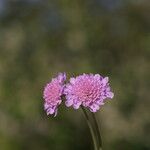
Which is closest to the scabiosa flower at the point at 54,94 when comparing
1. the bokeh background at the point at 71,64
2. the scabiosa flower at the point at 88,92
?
the scabiosa flower at the point at 88,92

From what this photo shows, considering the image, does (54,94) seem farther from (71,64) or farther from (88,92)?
(71,64)

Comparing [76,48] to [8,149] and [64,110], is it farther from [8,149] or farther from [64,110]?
[8,149]

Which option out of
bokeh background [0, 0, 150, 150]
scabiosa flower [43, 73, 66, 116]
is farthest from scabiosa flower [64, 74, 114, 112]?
bokeh background [0, 0, 150, 150]

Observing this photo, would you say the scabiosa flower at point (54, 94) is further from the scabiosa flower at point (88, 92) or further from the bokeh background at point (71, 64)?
the bokeh background at point (71, 64)

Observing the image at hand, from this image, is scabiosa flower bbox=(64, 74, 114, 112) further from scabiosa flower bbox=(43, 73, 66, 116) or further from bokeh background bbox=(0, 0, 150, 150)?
bokeh background bbox=(0, 0, 150, 150)

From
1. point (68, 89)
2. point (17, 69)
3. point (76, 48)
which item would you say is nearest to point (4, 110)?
point (17, 69)

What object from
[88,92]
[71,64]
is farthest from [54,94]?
[71,64]
